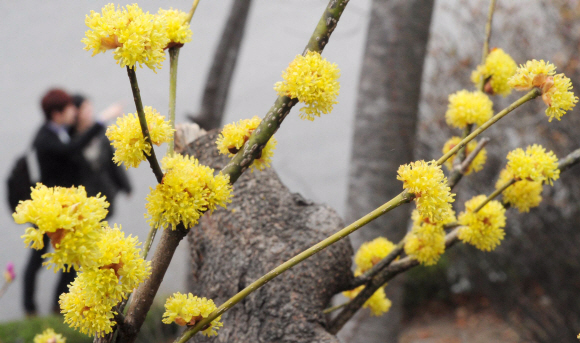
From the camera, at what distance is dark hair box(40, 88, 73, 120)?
11.6 feet

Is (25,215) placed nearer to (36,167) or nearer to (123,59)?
(123,59)

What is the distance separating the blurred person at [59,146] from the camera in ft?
10.9

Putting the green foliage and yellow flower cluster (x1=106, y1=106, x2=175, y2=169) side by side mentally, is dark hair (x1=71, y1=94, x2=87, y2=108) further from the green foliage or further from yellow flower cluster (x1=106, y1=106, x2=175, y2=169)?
yellow flower cluster (x1=106, y1=106, x2=175, y2=169)

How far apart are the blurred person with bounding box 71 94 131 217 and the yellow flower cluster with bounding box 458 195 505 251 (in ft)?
9.99

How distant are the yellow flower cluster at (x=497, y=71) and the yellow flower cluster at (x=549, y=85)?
9.7 inches

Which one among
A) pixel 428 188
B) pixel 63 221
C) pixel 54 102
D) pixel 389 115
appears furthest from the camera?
pixel 54 102

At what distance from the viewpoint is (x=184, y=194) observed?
0.55m

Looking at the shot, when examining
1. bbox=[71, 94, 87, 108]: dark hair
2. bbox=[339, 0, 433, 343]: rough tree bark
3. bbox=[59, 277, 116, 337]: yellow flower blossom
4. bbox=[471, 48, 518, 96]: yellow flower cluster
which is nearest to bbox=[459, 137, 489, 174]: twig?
bbox=[471, 48, 518, 96]: yellow flower cluster

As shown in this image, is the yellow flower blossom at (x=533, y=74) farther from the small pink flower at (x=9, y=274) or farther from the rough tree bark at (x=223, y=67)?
the rough tree bark at (x=223, y=67)

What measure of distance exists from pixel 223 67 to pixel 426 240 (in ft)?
9.22

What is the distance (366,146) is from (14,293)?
591 cm

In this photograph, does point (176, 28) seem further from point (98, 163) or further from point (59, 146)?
point (98, 163)

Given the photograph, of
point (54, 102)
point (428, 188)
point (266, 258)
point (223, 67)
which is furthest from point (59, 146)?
point (428, 188)

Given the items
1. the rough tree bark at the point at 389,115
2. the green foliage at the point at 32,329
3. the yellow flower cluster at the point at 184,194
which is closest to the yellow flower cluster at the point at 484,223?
the yellow flower cluster at the point at 184,194
